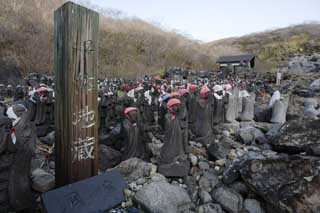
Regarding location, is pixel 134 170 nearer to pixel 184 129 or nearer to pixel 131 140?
pixel 131 140

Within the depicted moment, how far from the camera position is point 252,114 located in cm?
930

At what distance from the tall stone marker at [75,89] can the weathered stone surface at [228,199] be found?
6.10 ft

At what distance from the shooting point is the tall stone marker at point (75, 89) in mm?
2617

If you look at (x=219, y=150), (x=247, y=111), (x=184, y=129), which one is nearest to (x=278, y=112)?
(x=247, y=111)

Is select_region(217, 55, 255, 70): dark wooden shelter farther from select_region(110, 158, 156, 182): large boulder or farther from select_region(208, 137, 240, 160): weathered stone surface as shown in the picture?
select_region(110, 158, 156, 182): large boulder

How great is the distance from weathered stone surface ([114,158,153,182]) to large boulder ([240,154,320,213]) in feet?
4.75

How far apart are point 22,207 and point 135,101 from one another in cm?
603

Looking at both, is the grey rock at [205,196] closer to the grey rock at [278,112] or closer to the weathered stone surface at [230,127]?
the weathered stone surface at [230,127]

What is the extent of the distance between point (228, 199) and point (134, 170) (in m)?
1.47

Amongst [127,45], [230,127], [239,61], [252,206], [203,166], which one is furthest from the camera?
[127,45]

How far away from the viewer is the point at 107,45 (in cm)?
3284

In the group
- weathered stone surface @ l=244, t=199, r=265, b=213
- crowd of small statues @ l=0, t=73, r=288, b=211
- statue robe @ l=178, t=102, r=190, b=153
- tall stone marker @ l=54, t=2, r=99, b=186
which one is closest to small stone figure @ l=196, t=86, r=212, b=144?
crowd of small statues @ l=0, t=73, r=288, b=211

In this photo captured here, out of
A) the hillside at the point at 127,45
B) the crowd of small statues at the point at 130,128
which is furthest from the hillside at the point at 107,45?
the crowd of small statues at the point at 130,128

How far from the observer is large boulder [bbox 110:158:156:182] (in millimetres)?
3953
